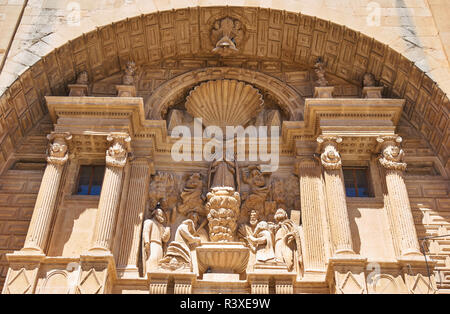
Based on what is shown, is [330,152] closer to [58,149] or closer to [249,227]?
[249,227]

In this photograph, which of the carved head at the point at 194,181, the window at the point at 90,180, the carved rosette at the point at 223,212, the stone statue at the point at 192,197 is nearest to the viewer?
the carved rosette at the point at 223,212

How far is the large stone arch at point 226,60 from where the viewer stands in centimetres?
1390

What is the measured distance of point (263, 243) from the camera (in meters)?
12.6

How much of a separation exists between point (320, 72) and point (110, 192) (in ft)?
19.4

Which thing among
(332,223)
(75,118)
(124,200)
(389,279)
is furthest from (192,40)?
(389,279)

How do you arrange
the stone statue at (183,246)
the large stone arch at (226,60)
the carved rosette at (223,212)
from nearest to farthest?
the stone statue at (183,246)
the carved rosette at (223,212)
the large stone arch at (226,60)

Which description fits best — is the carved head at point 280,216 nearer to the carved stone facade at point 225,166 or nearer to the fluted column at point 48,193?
the carved stone facade at point 225,166

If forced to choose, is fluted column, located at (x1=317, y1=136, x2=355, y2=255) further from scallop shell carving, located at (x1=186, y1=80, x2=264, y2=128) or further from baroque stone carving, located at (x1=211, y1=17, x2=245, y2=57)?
baroque stone carving, located at (x1=211, y1=17, x2=245, y2=57)

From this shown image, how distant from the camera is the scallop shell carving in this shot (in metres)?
15.3

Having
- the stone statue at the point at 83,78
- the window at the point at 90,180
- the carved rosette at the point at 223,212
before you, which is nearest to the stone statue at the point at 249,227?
the carved rosette at the point at 223,212

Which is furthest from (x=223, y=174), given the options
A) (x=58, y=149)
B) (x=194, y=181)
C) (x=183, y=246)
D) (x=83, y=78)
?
(x=83, y=78)

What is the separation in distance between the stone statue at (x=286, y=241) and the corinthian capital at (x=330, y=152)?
4.53 ft

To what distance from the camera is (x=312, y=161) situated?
13805mm
